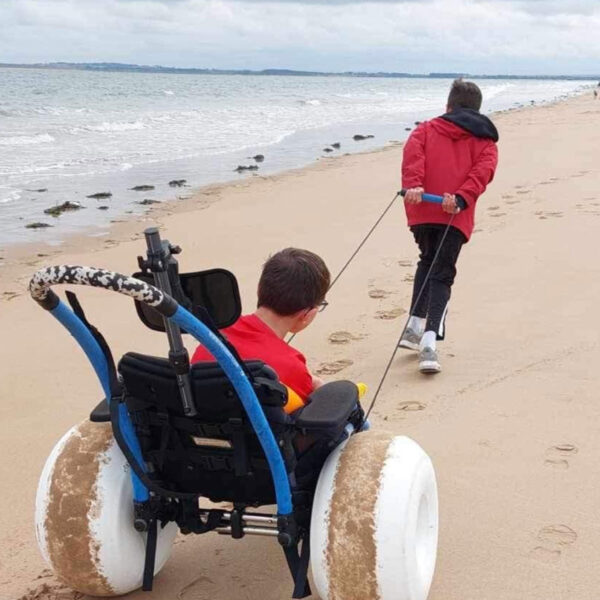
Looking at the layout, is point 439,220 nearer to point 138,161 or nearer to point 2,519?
point 2,519

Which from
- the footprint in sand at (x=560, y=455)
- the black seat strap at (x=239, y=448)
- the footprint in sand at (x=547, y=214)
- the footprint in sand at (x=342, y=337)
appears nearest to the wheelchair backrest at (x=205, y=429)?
the black seat strap at (x=239, y=448)

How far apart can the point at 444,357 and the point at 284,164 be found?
41.0 feet

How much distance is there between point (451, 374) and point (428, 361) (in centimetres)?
17

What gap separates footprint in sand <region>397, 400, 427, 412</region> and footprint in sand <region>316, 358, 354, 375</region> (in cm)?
65

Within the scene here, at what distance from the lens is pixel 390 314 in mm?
5855

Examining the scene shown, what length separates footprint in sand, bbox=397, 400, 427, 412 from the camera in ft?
14.0

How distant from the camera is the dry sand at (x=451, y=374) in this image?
2.91 metres

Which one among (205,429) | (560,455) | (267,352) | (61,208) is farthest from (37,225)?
(205,429)

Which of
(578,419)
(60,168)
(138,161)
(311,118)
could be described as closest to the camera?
(578,419)

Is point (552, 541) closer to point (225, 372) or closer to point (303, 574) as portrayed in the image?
point (303, 574)

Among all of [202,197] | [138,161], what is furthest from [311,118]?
[202,197]

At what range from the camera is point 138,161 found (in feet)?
57.5

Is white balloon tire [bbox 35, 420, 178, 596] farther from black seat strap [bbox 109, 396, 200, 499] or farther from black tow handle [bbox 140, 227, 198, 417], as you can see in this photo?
black tow handle [bbox 140, 227, 198, 417]

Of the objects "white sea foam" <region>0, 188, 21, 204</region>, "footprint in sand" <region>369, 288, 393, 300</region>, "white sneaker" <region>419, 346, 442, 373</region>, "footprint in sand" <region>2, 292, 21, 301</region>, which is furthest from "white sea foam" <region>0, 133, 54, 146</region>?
"white sneaker" <region>419, 346, 442, 373</region>
